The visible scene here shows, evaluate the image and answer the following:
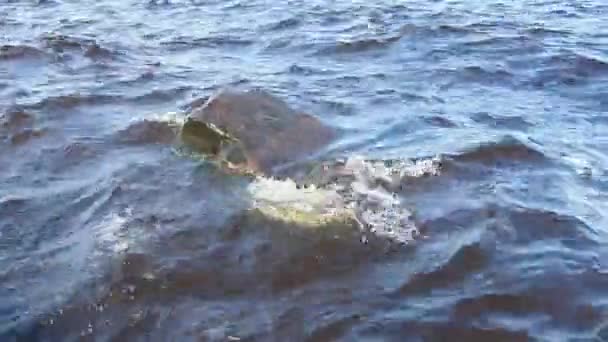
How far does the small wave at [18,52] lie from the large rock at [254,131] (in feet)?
12.5

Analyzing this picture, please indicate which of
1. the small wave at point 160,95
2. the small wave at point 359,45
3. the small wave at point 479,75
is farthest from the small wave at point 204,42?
the small wave at point 479,75

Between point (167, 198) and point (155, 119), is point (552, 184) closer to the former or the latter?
point (167, 198)

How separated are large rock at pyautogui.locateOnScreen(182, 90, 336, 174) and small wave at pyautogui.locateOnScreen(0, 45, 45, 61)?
12.5 feet

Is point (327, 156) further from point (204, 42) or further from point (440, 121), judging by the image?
point (204, 42)

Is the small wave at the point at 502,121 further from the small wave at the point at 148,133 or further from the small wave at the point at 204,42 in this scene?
the small wave at the point at 204,42

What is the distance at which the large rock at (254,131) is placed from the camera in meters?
→ 7.34

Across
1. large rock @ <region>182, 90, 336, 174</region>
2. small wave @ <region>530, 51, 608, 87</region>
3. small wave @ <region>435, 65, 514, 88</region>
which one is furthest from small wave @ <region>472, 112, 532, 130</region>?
large rock @ <region>182, 90, 336, 174</region>

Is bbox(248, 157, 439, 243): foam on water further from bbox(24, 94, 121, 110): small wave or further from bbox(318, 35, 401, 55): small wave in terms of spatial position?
bbox(318, 35, 401, 55): small wave

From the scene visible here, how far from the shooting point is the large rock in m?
7.34

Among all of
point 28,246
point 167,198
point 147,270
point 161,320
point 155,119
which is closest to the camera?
point 161,320

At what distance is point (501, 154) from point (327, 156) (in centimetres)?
147

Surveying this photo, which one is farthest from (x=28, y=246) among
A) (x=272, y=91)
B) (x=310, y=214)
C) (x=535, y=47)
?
(x=535, y=47)

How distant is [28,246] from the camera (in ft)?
19.6

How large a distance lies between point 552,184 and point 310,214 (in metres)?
2.00
